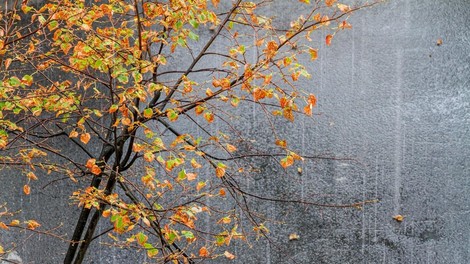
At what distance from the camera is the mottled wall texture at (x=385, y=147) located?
4.54 m

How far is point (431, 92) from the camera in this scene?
466cm

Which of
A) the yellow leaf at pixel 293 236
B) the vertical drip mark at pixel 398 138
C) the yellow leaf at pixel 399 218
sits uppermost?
the vertical drip mark at pixel 398 138

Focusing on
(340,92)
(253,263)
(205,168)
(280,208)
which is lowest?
(253,263)

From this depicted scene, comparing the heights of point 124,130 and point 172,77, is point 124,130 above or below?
below

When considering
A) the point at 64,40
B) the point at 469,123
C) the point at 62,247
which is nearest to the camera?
the point at 64,40

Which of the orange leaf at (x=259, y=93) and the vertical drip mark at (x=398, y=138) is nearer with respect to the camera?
the orange leaf at (x=259, y=93)

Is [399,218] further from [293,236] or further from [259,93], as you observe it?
[259,93]

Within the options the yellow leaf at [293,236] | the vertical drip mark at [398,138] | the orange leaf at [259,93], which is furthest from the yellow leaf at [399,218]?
the orange leaf at [259,93]

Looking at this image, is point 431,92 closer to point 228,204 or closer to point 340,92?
point 340,92

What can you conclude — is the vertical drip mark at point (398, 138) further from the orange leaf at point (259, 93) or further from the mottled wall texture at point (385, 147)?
the orange leaf at point (259, 93)

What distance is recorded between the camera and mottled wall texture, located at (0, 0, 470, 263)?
4.54 metres

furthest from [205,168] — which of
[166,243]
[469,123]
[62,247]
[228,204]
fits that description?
[469,123]

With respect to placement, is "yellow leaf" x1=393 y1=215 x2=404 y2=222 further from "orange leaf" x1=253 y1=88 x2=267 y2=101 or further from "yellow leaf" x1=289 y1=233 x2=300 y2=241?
"orange leaf" x1=253 y1=88 x2=267 y2=101

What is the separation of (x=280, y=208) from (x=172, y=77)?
5.04 ft
